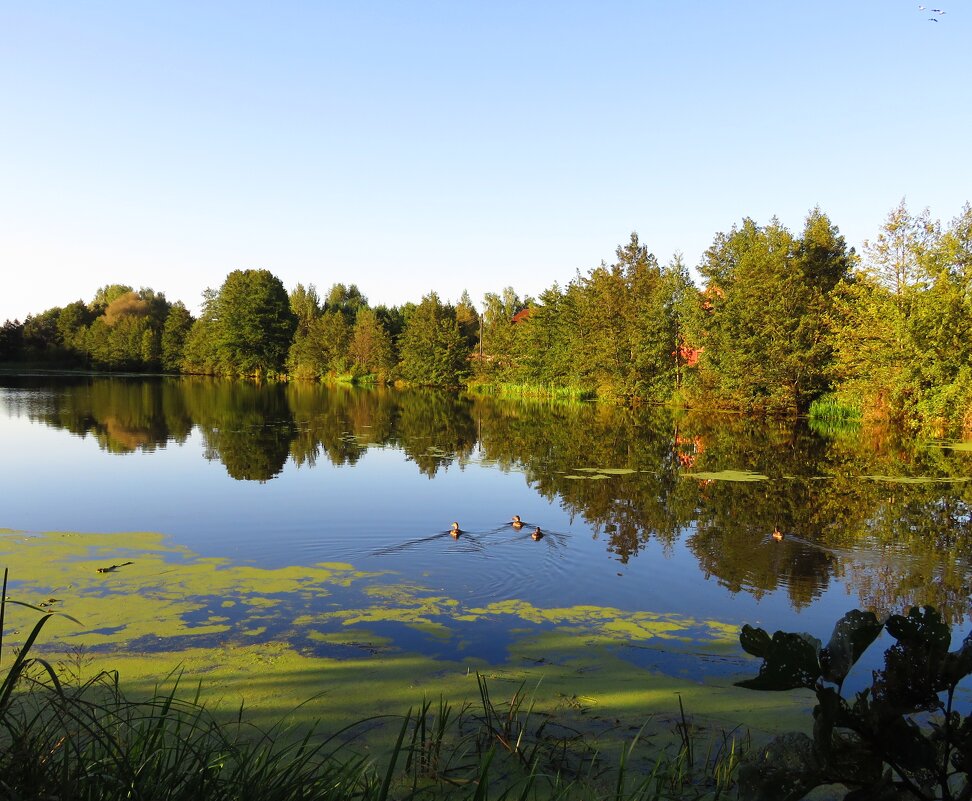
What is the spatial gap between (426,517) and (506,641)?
17.0 feet

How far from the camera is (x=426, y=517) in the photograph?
1095cm

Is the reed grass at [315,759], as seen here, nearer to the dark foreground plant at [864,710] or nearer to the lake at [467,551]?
the lake at [467,551]

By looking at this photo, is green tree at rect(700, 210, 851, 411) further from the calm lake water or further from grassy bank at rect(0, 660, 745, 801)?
grassy bank at rect(0, 660, 745, 801)

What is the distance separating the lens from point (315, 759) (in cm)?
363

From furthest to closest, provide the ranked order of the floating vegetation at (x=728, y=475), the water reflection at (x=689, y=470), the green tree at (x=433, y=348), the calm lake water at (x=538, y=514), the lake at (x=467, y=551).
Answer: the green tree at (x=433, y=348)
the floating vegetation at (x=728, y=475)
the water reflection at (x=689, y=470)
the calm lake water at (x=538, y=514)
the lake at (x=467, y=551)

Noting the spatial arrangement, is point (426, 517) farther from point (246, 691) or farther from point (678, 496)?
point (246, 691)

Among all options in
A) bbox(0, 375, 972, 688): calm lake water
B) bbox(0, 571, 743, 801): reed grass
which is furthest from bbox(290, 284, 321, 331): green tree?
bbox(0, 571, 743, 801): reed grass

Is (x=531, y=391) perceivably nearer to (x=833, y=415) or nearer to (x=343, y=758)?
(x=833, y=415)

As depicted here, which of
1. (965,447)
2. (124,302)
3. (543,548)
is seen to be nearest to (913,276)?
(965,447)

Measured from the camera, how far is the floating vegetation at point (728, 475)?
575 inches

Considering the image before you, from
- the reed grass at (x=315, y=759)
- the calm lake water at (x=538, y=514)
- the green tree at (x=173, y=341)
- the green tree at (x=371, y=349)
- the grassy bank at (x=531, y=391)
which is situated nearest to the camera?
the reed grass at (x=315, y=759)

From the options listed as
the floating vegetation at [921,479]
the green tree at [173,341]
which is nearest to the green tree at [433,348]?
the green tree at [173,341]

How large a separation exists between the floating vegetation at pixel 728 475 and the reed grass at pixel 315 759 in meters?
11.0

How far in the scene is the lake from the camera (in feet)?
18.7
